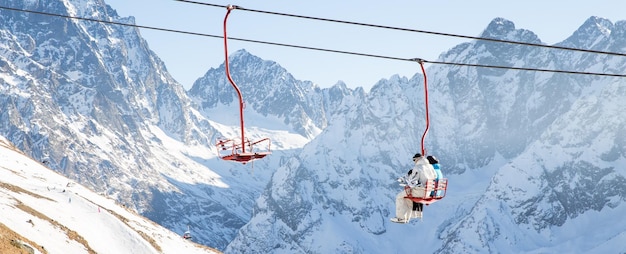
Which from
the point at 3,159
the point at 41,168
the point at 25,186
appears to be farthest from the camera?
the point at 41,168

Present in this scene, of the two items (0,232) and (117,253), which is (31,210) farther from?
(0,232)

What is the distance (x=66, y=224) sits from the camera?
82.1m

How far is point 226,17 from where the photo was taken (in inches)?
1118

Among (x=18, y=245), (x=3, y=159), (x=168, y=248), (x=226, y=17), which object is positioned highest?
(x=3, y=159)

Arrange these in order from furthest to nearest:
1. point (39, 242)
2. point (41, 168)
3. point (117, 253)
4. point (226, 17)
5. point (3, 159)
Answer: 1. point (41, 168)
2. point (3, 159)
3. point (117, 253)
4. point (39, 242)
5. point (226, 17)

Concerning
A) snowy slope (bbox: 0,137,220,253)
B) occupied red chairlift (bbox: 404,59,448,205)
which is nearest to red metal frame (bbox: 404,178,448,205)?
occupied red chairlift (bbox: 404,59,448,205)

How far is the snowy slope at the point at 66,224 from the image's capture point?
70062mm

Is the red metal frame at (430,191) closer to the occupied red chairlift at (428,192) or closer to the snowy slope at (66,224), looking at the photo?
the occupied red chairlift at (428,192)

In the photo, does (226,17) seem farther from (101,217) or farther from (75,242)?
(101,217)

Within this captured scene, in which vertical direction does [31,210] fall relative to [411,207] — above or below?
above

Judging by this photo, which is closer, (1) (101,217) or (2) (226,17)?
(2) (226,17)

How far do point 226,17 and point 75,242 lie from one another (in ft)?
174

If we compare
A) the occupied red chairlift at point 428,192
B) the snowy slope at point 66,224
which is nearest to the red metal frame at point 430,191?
the occupied red chairlift at point 428,192

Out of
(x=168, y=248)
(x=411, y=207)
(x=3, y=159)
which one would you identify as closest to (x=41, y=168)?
(x=3, y=159)
